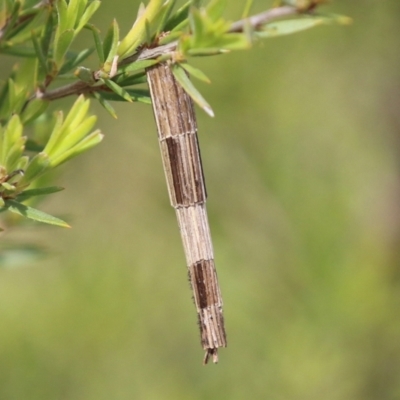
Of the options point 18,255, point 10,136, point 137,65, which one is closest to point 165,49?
point 137,65

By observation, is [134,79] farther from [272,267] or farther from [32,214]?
[272,267]

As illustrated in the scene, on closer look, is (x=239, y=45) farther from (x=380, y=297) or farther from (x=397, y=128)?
(x=397, y=128)

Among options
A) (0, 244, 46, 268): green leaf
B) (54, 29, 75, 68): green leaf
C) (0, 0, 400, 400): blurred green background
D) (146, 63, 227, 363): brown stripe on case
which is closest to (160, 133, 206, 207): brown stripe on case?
(146, 63, 227, 363): brown stripe on case

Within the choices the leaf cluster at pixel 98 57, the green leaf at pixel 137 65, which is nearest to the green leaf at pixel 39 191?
the leaf cluster at pixel 98 57

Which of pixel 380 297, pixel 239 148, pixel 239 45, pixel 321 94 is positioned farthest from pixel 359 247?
pixel 239 45

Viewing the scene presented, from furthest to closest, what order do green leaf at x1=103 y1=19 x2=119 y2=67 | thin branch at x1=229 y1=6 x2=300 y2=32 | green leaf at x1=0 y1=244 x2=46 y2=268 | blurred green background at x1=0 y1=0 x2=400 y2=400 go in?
blurred green background at x1=0 y1=0 x2=400 y2=400
green leaf at x1=0 y1=244 x2=46 y2=268
green leaf at x1=103 y1=19 x2=119 y2=67
thin branch at x1=229 y1=6 x2=300 y2=32

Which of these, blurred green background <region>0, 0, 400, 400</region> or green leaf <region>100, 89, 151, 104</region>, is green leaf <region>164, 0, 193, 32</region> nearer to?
green leaf <region>100, 89, 151, 104</region>
